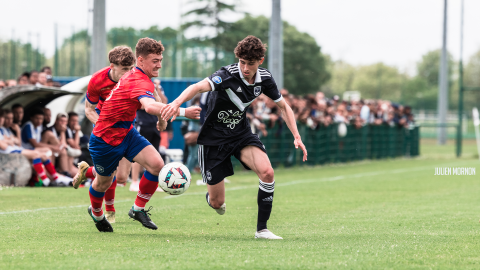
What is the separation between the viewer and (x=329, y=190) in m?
13.0

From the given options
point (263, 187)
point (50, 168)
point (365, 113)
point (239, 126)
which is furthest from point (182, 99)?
point (365, 113)

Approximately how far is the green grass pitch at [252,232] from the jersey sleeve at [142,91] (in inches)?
56.6

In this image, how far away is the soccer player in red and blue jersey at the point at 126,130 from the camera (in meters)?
6.50

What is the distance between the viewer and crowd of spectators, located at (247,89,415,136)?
18.1 meters

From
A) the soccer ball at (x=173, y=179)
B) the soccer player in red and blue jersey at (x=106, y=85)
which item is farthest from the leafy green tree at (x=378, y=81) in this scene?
the soccer ball at (x=173, y=179)

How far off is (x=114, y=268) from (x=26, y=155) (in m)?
8.38

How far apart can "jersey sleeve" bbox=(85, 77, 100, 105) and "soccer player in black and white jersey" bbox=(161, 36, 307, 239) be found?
1518 millimetres

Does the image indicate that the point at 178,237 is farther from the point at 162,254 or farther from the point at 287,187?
the point at 287,187

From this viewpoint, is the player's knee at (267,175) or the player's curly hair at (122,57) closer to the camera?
the player's knee at (267,175)

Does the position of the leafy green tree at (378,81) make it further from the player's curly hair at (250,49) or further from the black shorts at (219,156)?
the player's curly hair at (250,49)

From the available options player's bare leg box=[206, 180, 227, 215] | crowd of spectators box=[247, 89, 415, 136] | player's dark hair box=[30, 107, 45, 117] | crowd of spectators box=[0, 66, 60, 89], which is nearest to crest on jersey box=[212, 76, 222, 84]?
player's bare leg box=[206, 180, 227, 215]

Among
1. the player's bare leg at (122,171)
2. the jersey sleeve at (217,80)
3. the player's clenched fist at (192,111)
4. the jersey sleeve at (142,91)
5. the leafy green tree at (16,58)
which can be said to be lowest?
the player's bare leg at (122,171)

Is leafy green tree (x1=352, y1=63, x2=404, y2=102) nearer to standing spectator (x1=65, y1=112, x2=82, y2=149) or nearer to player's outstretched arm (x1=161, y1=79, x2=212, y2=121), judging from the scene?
standing spectator (x1=65, y1=112, x2=82, y2=149)

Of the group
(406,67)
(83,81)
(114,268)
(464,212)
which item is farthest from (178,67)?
(406,67)
